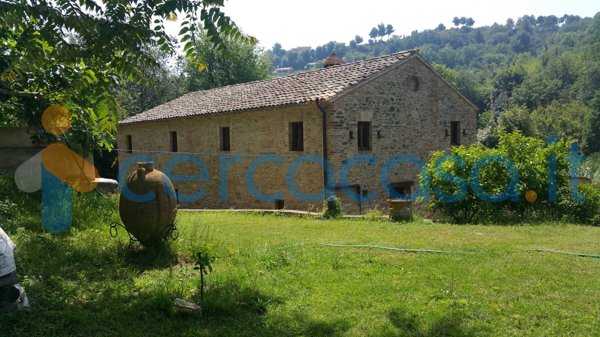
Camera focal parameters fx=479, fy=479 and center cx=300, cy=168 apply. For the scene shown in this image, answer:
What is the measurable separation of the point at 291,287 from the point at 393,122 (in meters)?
12.8

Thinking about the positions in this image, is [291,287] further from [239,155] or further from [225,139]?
[225,139]

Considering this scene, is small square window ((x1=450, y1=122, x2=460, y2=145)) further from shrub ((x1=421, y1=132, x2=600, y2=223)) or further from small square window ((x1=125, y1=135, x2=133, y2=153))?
small square window ((x1=125, y1=135, x2=133, y2=153))

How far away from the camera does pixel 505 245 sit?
314 inches

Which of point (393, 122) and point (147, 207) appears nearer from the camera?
point (147, 207)

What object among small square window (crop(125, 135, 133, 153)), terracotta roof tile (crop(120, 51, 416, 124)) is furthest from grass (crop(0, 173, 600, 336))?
small square window (crop(125, 135, 133, 153))

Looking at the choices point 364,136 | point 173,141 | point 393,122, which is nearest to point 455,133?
point 393,122

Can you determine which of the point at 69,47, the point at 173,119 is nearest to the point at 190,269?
the point at 69,47

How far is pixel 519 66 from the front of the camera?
77.1 metres

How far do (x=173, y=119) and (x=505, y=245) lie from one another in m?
16.6

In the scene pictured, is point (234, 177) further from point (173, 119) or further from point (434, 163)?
point (434, 163)

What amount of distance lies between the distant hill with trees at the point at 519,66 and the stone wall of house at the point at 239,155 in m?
6.01

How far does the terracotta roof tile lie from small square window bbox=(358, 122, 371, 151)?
1647 millimetres

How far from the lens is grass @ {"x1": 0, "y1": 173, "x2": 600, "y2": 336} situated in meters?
4.43

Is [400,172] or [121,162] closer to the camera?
[400,172]
